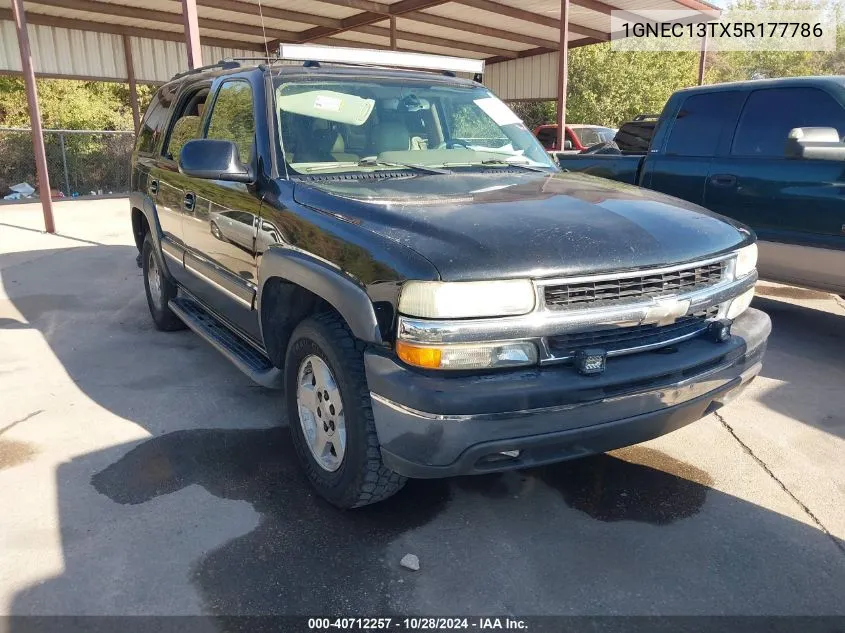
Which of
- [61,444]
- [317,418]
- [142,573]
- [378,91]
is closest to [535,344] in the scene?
[317,418]

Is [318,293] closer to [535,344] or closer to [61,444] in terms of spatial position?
[535,344]

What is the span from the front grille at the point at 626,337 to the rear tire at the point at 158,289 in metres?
3.63

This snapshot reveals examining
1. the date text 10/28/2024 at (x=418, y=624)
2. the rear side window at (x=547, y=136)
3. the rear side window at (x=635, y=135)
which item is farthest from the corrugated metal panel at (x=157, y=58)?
the date text 10/28/2024 at (x=418, y=624)

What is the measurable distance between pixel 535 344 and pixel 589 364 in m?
0.21

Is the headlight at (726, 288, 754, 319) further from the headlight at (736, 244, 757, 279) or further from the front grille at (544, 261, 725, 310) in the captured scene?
the front grille at (544, 261, 725, 310)

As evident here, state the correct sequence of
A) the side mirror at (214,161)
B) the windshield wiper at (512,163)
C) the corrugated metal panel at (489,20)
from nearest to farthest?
the side mirror at (214,161) → the windshield wiper at (512,163) → the corrugated metal panel at (489,20)

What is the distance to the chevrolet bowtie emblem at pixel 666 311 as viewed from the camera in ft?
8.52

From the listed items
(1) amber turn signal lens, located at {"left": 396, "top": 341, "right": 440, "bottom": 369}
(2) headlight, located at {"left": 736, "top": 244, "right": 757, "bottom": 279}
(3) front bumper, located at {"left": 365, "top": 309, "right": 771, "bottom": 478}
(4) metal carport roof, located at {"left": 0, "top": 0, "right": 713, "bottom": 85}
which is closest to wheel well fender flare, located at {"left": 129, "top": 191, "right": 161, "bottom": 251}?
(3) front bumper, located at {"left": 365, "top": 309, "right": 771, "bottom": 478}

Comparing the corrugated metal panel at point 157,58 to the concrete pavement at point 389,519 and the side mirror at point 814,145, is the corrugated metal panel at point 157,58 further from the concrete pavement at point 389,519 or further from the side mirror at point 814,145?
the side mirror at point 814,145

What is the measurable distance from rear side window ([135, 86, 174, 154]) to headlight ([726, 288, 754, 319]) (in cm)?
419

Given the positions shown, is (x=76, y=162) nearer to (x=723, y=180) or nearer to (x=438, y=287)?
(x=723, y=180)

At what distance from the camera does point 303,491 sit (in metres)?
3.18

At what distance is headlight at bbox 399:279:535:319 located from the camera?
7.57 ft

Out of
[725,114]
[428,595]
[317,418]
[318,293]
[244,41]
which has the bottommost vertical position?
[428,595]
